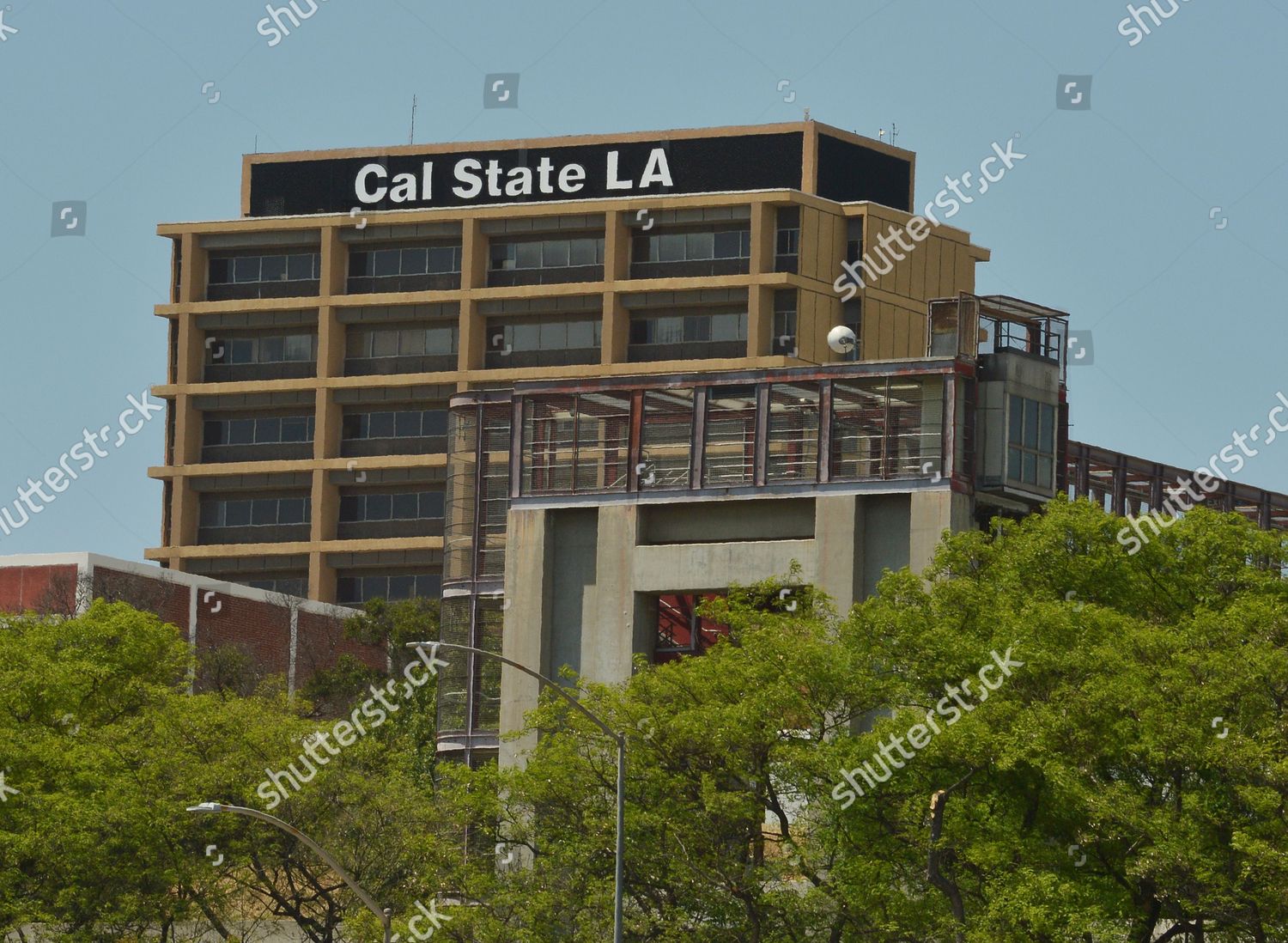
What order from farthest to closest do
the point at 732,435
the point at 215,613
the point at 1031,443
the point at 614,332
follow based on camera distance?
the point at 614,332
the point at 215,613
the point at 732,435
the point at 1031,443

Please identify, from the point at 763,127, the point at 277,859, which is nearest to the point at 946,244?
the point at 763,127

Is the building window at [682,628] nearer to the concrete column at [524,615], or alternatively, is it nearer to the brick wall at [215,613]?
the concrete column at [524,615]

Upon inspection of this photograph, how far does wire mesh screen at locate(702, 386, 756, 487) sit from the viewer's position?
71.8 metres

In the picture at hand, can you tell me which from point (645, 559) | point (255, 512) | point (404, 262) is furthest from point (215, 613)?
point (645, 559)

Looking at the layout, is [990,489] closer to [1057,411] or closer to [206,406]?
[1057,411]

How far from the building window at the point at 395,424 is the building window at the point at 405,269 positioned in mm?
6286

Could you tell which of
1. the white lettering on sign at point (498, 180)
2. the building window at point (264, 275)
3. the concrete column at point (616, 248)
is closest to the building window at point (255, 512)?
the building window at point (264, 275)

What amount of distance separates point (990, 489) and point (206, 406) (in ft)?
244

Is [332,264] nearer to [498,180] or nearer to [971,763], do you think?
[498,180]

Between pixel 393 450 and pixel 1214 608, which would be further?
pixel 393 450

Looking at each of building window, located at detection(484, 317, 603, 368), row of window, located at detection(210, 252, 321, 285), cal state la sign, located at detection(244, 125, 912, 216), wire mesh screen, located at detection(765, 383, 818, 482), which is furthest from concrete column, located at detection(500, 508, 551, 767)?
row of window, located at detection(210, 252, 321, 285)

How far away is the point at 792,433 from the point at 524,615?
863cm

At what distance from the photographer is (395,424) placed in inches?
5281

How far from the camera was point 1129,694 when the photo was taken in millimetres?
51656
